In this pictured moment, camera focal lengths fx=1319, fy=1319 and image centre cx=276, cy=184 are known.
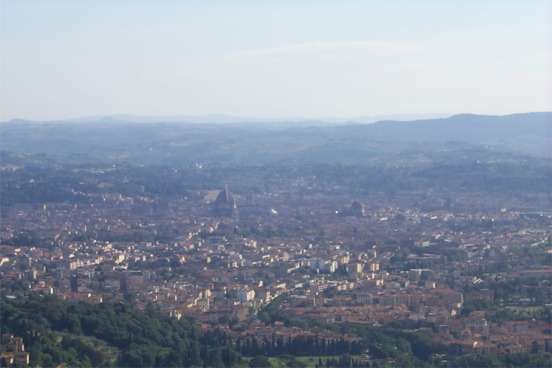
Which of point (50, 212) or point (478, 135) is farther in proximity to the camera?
point (478, 135)

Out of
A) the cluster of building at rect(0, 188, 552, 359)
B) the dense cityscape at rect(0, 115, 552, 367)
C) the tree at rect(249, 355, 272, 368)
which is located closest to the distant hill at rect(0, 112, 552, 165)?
the dense cityscape at rect(0, 115, 552, 367)

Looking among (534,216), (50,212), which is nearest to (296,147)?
(50,212)

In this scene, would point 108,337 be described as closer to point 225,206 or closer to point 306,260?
point 306,260

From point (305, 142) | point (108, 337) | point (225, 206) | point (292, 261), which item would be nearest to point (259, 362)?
point (108, 337)

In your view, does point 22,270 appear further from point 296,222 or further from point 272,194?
point 272,194

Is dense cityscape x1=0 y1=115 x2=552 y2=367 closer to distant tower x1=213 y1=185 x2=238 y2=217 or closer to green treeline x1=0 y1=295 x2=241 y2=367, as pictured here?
distant tower x1=213 y1=185 x2=238 y2=217
